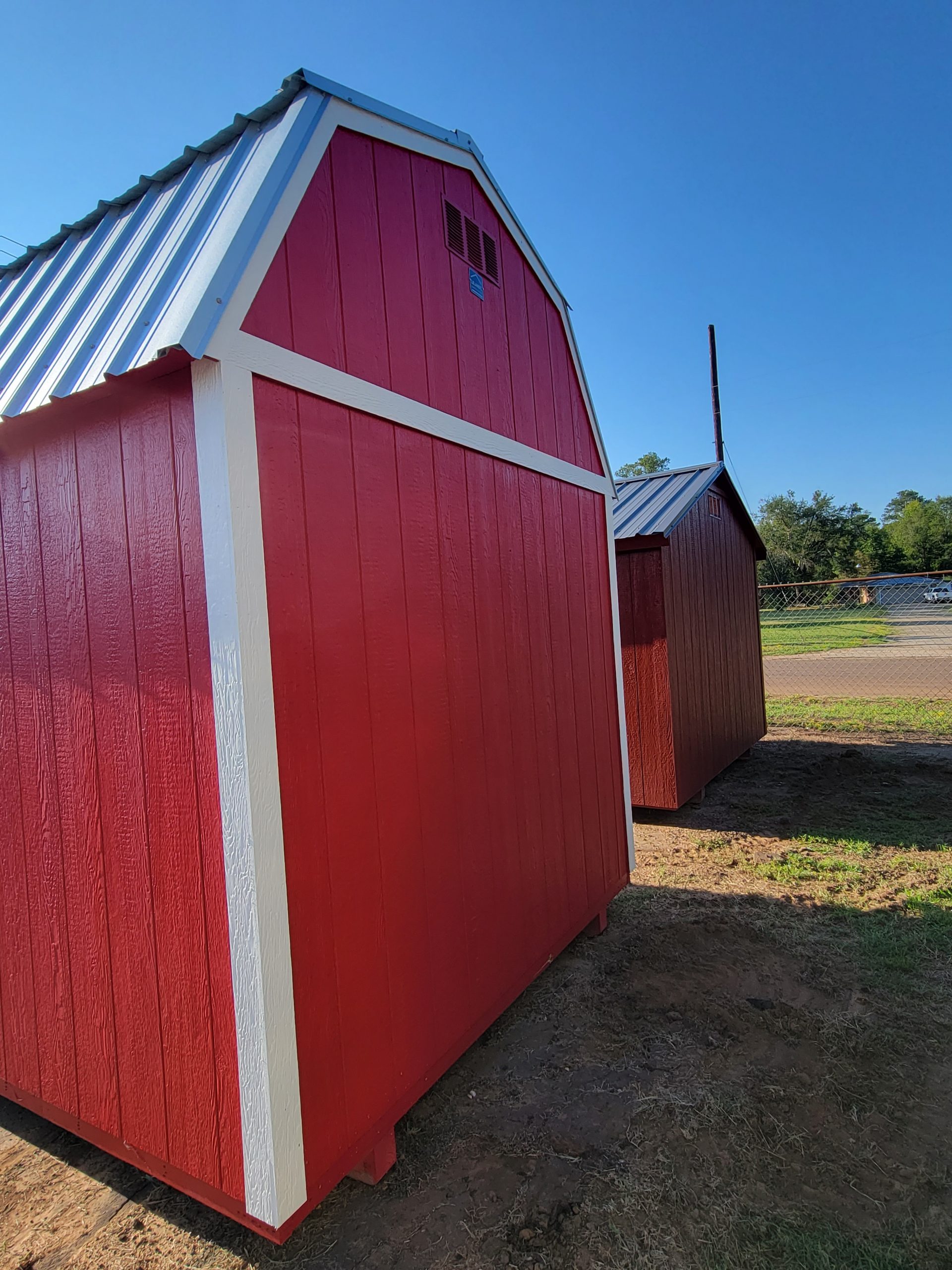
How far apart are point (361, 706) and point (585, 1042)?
190cm

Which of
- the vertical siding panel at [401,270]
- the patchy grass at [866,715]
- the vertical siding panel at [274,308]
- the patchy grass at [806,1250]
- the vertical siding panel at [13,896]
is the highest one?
the vertical siding panel at [401,270]

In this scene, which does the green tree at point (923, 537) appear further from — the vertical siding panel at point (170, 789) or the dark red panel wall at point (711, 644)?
the vertical siding panel at point (170, 789)

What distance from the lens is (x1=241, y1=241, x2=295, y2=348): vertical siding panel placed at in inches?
78.2

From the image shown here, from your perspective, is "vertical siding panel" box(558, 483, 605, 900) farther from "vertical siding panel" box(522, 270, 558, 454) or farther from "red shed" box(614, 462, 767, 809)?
"red shed" box(614, 462, 767, 809)

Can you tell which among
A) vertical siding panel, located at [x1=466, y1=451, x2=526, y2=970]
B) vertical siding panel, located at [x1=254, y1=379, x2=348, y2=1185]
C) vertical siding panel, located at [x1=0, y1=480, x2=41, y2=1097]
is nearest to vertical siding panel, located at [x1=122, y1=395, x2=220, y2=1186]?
vertical siding panel, located at [x1=254, y1=379, x2=348, y2=1185]

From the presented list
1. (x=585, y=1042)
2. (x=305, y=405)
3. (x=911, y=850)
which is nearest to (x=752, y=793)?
(x=911, y=850)

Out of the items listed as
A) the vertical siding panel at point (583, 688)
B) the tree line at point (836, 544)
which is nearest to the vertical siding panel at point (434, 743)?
the vertical siding panel at point (583, 688)

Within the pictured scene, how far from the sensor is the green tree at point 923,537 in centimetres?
4766

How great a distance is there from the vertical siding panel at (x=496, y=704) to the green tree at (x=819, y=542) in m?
40.6

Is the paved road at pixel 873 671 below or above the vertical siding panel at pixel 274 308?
below

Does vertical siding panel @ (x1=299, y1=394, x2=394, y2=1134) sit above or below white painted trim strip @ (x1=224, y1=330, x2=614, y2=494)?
below

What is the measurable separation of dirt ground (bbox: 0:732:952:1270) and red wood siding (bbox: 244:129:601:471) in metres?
2.70

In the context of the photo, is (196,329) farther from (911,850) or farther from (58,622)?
(911,850)

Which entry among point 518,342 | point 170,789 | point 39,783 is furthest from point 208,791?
point 518,342
